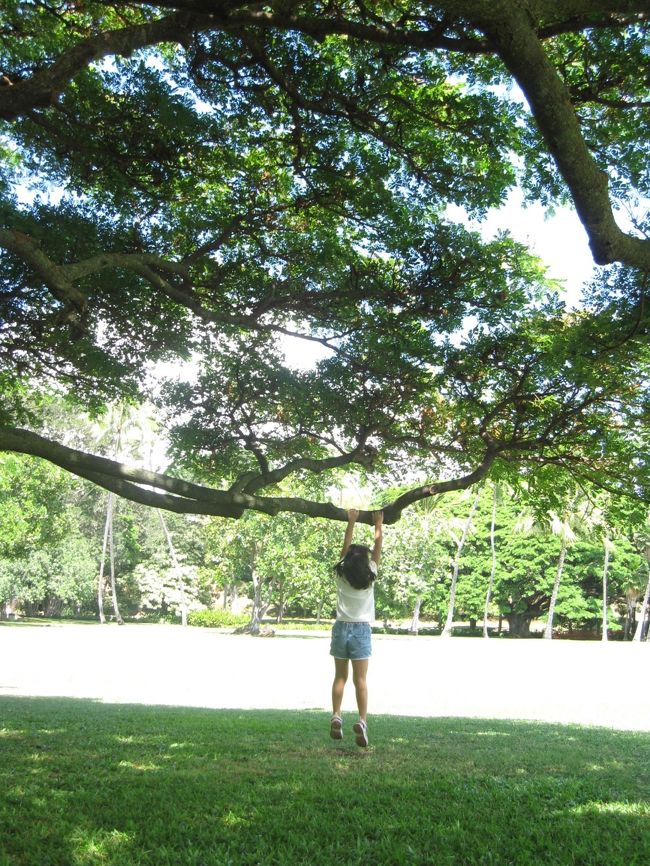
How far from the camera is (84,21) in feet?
26.0

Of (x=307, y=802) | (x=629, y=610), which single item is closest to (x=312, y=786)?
(x=307, y=802)

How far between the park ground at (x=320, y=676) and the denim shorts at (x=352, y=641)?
6638 millimetres

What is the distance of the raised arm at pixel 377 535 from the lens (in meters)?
6.89

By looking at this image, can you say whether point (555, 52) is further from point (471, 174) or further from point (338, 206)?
point (338, 206)

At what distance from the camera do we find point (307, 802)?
460 centimetres

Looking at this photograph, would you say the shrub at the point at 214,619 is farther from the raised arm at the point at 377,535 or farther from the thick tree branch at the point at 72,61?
the thick tree branch at the point at 72,61

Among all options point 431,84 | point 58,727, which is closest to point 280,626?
point 58,727

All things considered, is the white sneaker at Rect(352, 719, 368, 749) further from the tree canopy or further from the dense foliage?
the dense foliage

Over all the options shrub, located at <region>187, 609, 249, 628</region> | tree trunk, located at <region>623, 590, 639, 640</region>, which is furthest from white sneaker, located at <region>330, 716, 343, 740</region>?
tree trunk, located at <region>623, 590, 639, 640</region>

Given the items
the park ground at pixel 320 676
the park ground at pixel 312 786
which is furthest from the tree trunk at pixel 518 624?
the park ground at pixel 312 786

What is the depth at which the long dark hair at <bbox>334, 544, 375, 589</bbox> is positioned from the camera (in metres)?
6.64

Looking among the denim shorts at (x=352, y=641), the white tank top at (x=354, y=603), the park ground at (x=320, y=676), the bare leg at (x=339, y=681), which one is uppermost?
the white tank top at (x=354, y=603)

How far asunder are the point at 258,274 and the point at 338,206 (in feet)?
4.40

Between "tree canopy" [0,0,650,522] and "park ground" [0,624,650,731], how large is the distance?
6.11 metres
